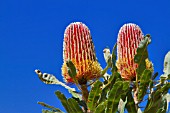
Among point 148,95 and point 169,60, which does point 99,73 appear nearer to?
point 148,95

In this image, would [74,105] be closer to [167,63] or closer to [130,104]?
[130,104]

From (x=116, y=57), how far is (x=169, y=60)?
90cm

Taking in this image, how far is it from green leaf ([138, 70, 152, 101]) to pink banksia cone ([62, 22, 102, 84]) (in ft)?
1.76

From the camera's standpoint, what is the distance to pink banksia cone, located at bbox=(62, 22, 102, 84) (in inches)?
170

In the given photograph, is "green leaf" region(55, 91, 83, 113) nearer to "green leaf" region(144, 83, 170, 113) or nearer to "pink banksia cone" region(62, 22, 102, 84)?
"pink banksia cone" region(62, 22, 102, 84)

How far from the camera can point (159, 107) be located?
178 inches

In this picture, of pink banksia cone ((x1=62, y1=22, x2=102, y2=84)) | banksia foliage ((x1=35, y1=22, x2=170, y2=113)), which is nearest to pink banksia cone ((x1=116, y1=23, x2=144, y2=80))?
banksia foliage ((x1=35, y1=22, x2=170, y2=113))

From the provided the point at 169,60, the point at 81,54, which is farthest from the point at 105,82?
the point at 169,60

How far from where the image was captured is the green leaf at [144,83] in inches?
174

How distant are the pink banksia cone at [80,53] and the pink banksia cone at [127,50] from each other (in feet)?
1.46

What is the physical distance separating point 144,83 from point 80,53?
2.87ft

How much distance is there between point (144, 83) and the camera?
4504 mm

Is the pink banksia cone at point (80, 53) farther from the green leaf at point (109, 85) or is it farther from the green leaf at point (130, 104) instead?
the green leaf at point (130, 104)

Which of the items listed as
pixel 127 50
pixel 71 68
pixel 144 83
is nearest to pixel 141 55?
pixel 127 50
